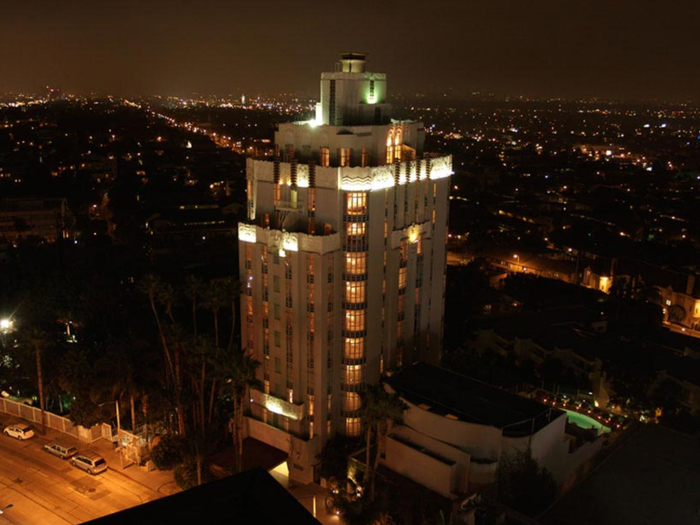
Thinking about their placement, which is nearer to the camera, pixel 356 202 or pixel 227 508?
pixel 227 508

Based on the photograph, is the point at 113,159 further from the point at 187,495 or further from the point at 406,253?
the point at 187,495

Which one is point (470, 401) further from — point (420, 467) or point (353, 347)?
point (353, 347)

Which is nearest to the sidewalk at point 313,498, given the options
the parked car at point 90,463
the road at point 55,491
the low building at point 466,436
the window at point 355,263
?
the low building at point 466,436

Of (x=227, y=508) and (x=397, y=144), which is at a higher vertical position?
(x=397, y=144)

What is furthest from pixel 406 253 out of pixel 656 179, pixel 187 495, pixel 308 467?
pixel 656 179

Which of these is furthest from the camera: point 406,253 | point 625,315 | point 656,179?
point 656,179

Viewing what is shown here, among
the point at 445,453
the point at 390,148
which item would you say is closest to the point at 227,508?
the point at 445,453

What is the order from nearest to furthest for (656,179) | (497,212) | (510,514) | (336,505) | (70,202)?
(510,514)
(336,505)
(70,202)
(497,212)
(656,179)
